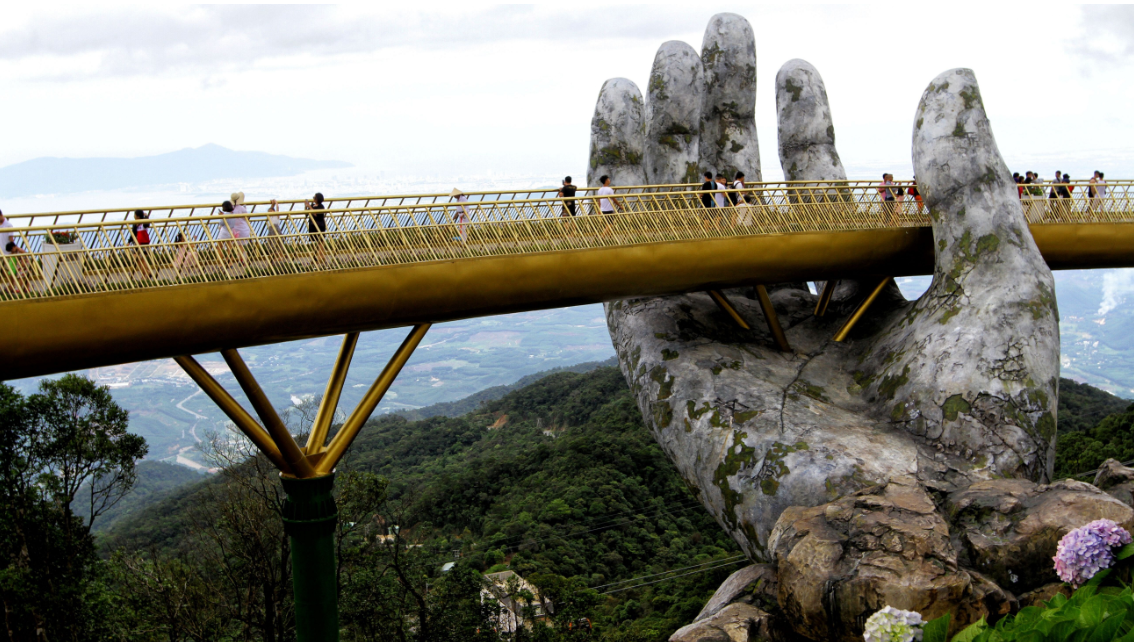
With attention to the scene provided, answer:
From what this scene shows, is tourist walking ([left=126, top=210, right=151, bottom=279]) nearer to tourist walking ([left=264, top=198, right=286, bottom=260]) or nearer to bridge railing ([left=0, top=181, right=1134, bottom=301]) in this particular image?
bridge railing ([left=0, top=181, right=1134, bottom=301])

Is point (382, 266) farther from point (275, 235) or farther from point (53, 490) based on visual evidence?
point (53, 490)

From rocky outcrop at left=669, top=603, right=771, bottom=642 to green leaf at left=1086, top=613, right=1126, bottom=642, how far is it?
17.7ft

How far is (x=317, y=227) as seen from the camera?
12070 mm

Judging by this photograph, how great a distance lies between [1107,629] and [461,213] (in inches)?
361

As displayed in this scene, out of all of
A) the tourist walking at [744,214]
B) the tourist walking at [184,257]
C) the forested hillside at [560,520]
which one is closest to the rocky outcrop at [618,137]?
the tourist walking at [744,214]

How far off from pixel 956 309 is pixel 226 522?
14.8 m

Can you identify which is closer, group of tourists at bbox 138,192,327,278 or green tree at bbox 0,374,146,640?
group of tourists at bbox 138,192,327,278

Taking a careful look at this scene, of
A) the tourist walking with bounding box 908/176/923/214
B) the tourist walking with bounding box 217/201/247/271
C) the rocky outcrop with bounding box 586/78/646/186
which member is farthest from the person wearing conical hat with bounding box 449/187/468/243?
the tourist walking with bounding box 908/176/923/214

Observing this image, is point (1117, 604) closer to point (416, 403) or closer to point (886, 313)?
point (886, 313)

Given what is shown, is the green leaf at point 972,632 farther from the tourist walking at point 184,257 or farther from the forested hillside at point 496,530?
the forested hillside at point 496,530

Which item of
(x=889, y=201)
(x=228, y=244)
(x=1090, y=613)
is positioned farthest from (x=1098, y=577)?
(x=228, y=244)

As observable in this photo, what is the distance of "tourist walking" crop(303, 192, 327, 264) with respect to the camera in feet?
38.8

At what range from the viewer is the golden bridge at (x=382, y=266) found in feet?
34.1

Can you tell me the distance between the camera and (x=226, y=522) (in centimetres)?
1934
